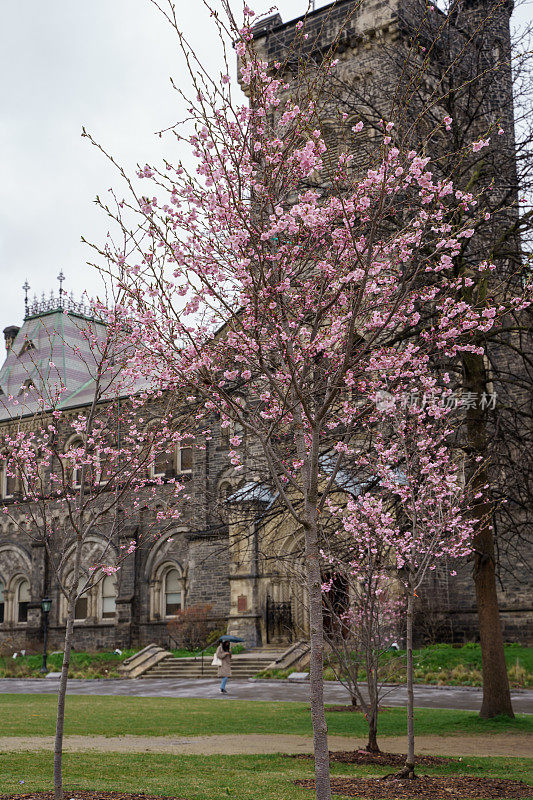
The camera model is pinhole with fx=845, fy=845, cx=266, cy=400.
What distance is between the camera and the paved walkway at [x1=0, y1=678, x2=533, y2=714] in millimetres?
17923

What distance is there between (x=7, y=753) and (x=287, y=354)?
7748mm

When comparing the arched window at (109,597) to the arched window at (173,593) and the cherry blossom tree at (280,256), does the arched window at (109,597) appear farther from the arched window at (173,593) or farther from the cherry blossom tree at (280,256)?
the cherry blossom tree at (280,256)

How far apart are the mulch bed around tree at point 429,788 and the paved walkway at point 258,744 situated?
2.20 meters

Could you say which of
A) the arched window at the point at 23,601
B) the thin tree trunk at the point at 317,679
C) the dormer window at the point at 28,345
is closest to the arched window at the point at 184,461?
the arched window at the point at 23,601

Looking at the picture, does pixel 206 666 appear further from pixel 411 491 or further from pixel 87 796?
pixel 87 796

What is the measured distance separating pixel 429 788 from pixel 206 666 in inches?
775

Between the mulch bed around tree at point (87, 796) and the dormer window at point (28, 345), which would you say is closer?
the mulch bed around tree at point (87, 796)

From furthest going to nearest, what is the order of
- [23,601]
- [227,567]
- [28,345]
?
[23,601], [227,567], [28,345]

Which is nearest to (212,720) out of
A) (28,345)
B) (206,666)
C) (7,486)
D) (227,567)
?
(28,345)

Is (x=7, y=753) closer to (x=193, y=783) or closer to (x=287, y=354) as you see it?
(x=193, y=783)

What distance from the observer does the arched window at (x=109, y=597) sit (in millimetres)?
37156

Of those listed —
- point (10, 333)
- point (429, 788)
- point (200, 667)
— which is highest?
point (10, 333)

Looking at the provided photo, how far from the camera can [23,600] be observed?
4044cm

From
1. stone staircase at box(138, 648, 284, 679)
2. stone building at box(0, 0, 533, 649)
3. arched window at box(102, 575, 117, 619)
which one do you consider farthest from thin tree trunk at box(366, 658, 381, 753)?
arched window at box(102, 575, 117, 619)
